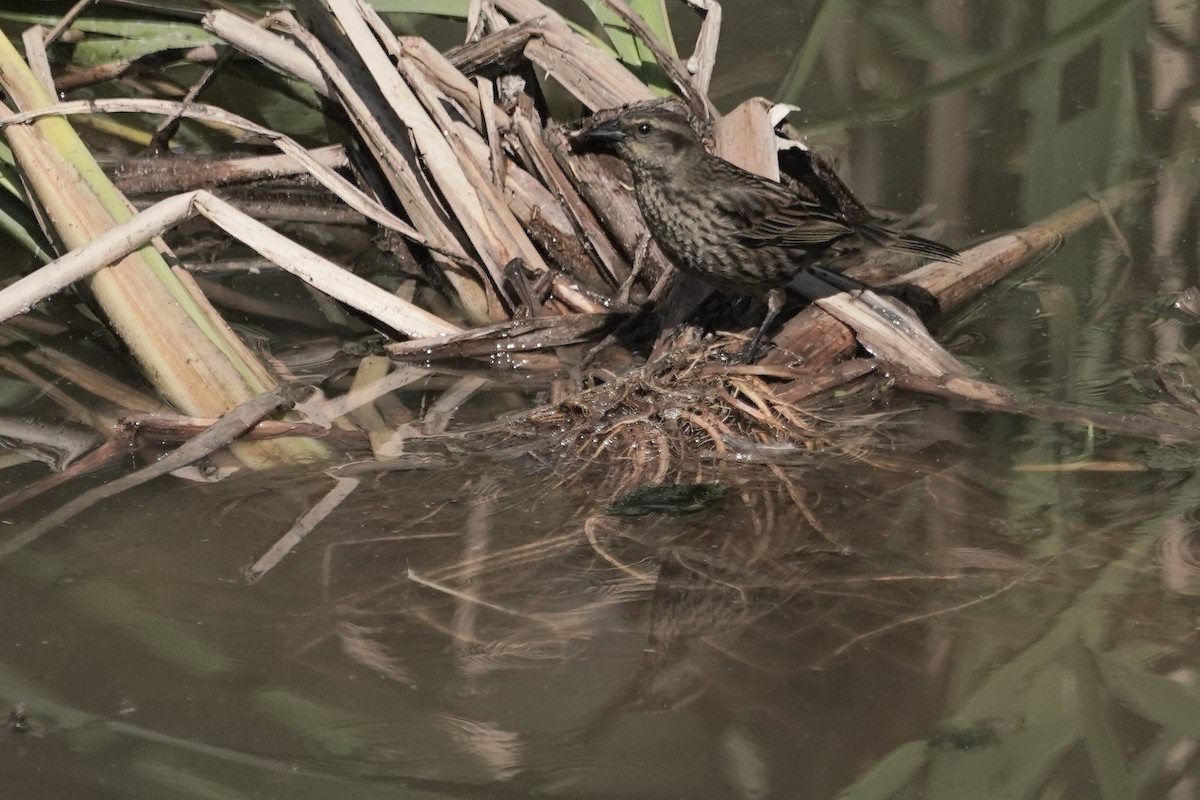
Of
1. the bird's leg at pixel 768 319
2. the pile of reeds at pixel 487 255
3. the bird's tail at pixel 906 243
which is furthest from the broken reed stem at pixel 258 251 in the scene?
the bird's tail at pixel 906 243

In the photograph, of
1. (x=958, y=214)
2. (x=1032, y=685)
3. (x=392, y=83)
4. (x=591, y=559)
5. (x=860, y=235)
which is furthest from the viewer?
(x=958, y=214)

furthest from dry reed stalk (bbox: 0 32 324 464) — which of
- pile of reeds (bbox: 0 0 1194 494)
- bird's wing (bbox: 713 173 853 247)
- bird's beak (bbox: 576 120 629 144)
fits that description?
bird's wing (bbox: 713 173 853 247)

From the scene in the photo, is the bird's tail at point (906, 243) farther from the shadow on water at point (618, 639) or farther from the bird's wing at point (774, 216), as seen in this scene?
the shadow on water at point (618, 639)

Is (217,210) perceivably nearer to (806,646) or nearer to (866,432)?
(866,432)

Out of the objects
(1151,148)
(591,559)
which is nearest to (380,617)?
(591,559)

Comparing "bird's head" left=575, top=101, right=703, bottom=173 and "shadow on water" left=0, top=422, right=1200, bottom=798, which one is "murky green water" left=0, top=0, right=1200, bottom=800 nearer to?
"shadow on water" left=0, top=422, right=1200, bottom=798

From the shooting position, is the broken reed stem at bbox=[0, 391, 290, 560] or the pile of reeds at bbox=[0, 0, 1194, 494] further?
the pile of reeds at bbox=[0, 0, 1194, 494]

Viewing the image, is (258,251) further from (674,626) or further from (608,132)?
(674,626)
